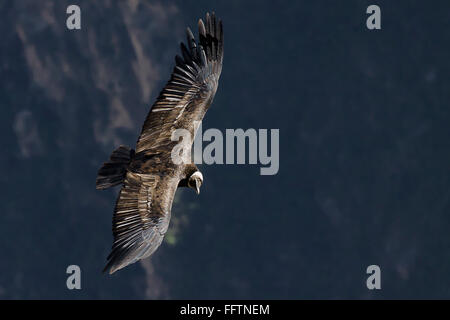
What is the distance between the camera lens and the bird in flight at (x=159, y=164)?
4641cm

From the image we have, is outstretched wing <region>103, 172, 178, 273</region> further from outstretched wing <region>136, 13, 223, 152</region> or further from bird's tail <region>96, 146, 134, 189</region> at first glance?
outstretched wing <region>136, 13, 223, 152</region>

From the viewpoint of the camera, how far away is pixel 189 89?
50.7m

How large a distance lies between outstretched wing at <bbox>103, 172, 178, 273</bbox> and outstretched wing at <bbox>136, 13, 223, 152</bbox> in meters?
2.20

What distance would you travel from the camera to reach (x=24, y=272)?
8931 cm

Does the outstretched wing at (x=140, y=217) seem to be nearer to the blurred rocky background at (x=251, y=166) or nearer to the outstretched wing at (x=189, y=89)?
the outstretched wing at (x=189, y=89)

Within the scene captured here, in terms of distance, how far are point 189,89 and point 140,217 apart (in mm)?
6985

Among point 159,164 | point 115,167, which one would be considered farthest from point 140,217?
point 115,167

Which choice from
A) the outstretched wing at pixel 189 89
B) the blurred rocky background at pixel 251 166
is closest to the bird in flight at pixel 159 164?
the outstretched wing at pixel 189 89

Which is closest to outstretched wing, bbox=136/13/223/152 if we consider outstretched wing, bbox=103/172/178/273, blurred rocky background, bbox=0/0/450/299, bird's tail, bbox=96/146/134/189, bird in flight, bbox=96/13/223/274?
bird in flight, bbox=96/13/223/274

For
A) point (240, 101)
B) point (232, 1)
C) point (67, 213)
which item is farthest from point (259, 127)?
point (67, 213)

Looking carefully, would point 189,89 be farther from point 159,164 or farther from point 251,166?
point 251,166

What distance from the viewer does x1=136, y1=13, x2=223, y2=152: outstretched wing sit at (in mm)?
49406

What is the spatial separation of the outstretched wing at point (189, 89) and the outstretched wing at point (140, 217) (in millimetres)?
2200
